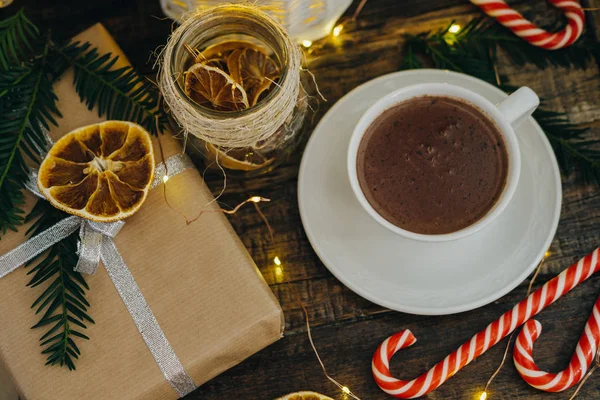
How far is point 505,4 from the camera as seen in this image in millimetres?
1393

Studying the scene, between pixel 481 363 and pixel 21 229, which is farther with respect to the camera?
pixel 481 363

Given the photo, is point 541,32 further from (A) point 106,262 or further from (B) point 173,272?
(A) point 106,262

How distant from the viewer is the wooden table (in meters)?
1.32

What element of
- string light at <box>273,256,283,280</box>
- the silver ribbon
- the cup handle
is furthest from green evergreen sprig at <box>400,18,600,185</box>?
the silver ribbon

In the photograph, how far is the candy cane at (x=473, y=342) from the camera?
127cm

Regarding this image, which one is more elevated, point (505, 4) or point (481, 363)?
point (505, 4)

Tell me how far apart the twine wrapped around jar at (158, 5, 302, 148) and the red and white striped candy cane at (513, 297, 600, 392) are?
2.36 ft

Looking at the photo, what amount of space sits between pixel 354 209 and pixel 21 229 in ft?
2.29

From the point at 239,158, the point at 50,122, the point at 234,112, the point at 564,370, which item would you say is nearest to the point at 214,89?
the point at 234,112

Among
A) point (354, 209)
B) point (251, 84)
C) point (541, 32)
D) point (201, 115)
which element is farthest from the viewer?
point (541, 32)

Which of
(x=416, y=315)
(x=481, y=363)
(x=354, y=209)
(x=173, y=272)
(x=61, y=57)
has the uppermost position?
(x=61, y=57)

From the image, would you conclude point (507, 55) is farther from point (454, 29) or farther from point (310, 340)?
point (310, 340)

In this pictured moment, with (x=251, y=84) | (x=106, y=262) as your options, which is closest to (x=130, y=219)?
(x=106, y=262)

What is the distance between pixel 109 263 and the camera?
120cm
